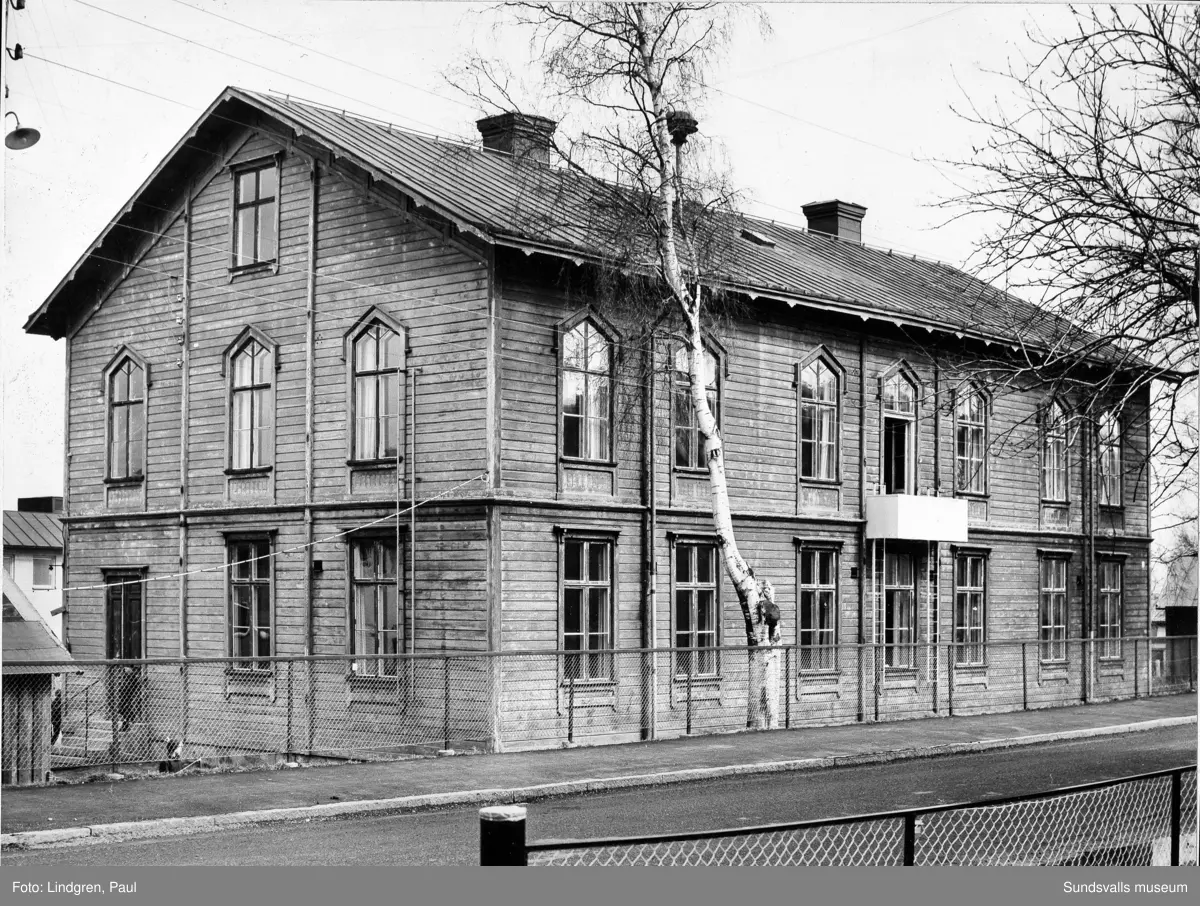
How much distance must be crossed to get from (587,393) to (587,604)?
3280mm

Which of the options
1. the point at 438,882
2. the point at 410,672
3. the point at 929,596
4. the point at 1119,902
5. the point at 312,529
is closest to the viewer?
the point at 438,882

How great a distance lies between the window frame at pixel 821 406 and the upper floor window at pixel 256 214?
942 centimetres

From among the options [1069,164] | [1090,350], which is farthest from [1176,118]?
[1090,350]

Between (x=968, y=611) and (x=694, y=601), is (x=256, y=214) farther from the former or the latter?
(x=968, y=611)

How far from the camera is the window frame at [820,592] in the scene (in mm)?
27578

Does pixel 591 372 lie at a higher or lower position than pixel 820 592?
higher

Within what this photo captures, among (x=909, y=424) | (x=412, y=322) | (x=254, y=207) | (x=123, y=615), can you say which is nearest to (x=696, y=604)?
(x=412, y=322)

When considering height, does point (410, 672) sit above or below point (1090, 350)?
below

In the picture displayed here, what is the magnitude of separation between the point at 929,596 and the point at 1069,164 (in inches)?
722

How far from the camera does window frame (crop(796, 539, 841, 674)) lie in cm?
2758

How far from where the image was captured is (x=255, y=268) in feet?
84.8

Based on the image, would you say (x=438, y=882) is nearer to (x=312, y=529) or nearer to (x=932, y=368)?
(x=312, y=529)

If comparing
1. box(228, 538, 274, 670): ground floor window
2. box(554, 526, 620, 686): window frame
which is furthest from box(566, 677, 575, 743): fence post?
box(228, 538, 274, 670): ground floor window

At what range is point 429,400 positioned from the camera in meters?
23.3
